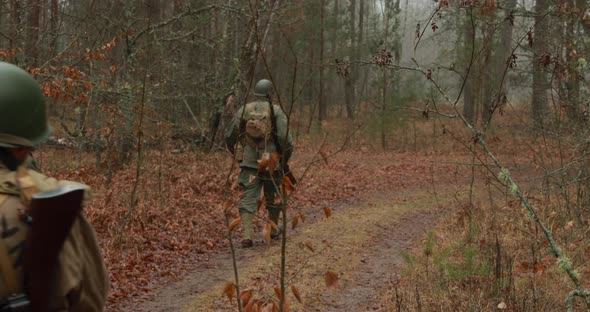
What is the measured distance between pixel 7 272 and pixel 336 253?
6959 mm

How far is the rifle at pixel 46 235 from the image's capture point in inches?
77.9

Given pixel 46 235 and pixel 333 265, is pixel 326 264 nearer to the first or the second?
pixel 333 265

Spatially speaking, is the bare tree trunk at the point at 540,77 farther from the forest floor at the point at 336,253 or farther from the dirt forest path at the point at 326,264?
the dirt forest path at the point at 326,264

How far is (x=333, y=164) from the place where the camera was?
18.6m

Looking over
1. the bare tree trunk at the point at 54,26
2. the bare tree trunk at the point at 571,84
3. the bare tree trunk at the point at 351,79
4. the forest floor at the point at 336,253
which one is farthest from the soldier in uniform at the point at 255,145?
the bare tree trunk at the point at 351,79

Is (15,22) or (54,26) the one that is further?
(54,26)

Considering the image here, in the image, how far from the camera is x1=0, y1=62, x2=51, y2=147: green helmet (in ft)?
7.54

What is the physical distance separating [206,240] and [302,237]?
1.50m

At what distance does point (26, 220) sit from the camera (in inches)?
85.3

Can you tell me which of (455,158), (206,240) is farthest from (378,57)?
(455,158)

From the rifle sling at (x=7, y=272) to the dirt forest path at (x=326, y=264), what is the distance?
8.06ft

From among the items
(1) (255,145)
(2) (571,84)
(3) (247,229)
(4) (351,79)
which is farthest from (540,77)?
(4) (351,79)

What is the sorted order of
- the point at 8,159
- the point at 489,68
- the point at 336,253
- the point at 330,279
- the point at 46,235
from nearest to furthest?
the point at 46,235 < the point at 8,159 < the point at 330,279 < the point at 336,253 < the point at 489,68

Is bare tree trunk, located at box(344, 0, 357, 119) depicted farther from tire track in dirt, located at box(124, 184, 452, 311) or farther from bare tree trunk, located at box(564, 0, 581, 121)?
bare tree trunk, located at box(564, 0, 581, 121)
